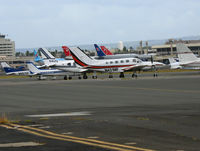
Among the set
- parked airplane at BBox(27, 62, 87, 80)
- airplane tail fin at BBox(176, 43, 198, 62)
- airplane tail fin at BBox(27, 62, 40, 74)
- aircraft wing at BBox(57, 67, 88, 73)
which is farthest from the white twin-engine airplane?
airplane tail fin at BBox(27, 62, 40, 74)

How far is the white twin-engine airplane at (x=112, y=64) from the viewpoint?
72938 mm

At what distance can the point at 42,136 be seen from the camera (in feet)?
47.5

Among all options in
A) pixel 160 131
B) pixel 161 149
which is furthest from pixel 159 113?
pixel 161 149

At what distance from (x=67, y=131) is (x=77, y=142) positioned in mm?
2471

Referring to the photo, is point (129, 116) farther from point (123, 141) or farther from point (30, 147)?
point (30, 147)

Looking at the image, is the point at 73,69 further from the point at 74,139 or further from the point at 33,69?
the point at 74,139

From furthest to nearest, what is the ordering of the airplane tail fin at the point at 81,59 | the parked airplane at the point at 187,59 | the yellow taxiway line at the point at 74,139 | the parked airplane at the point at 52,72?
the parked airplane at the point at 52,72, the airplane tail fin at the point at 81,59, the parked airplane at the point at 187,59, the yellow taxiway line at the point at 74,139

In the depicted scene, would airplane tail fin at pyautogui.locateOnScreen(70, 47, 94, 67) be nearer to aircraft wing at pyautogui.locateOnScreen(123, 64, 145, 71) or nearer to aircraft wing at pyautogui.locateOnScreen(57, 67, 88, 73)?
aircraft wing at pyautogui.locateOnScreen(57, 67, 88, 73)

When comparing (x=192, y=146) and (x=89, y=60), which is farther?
(x=89, y=60)

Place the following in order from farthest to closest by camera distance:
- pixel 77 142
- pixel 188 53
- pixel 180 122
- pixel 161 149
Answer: pixel 188 53 < pixel 180 122 < pixel 77 142 < pixel 161 149

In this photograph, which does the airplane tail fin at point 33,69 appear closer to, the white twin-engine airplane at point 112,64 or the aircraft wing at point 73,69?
the aircraft wing at point 73,69

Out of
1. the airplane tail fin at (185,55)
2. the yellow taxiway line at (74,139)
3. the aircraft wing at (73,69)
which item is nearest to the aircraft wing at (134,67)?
the airplane tail fin at (185,55)

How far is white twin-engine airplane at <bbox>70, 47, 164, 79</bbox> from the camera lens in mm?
72938

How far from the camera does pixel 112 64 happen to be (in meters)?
73.8
